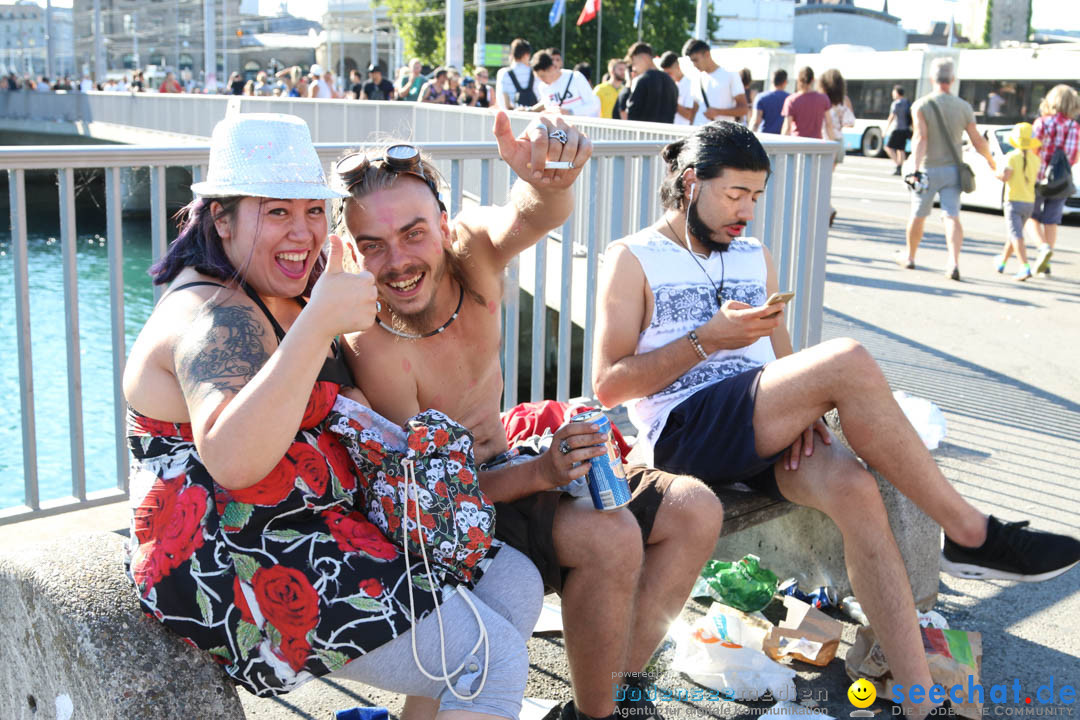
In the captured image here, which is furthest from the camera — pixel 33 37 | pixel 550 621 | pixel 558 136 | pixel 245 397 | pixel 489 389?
pixel 33 37

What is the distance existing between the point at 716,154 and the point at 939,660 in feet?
5.38

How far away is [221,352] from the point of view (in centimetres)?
197

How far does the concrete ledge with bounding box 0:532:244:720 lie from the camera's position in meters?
2.02

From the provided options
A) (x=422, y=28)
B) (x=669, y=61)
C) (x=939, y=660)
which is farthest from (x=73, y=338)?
(x=422, y=28)

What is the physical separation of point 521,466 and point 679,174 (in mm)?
1292

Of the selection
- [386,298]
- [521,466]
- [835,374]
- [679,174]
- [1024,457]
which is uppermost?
[679,174]

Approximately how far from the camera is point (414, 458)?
2.25 meters

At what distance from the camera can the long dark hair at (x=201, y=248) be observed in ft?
7.18

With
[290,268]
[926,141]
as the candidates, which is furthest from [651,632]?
[926,141]

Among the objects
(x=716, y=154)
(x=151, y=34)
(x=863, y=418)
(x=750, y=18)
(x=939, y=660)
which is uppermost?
(x=750, y=18)

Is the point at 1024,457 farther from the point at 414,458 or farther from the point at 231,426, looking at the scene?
the point at 231,426

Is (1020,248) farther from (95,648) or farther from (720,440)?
(95,648)

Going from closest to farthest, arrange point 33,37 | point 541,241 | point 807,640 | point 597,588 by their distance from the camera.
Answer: point 597,588 → point 807,640 → point 541,241 → point 33,37

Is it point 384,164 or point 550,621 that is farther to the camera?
point 550,621
